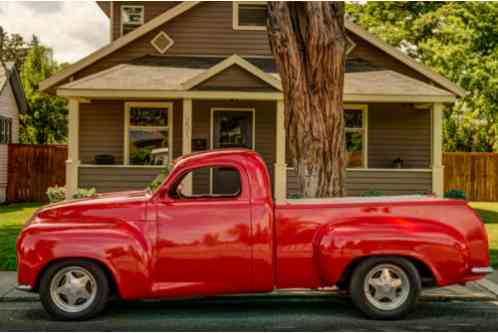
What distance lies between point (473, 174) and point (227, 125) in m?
12.0

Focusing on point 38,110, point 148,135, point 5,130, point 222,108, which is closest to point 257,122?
point 222,108

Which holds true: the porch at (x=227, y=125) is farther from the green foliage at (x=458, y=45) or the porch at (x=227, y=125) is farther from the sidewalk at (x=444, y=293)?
the green foliage at (x=458, y=45)

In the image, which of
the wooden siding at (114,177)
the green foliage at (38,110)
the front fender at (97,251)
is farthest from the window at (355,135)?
the green foliage at (38,110)

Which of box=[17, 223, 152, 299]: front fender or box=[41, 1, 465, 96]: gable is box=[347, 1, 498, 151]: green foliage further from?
box=[17, 223, 152, 299]: front fender

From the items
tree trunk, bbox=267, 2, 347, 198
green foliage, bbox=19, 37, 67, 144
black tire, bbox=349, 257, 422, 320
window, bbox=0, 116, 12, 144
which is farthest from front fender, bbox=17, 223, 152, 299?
green foliage, bbox=19, 37, 67, 144

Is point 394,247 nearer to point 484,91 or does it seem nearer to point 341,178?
point 341,178

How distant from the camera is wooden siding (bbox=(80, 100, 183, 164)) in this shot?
57.0 ft

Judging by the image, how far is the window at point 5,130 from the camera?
25.1 m

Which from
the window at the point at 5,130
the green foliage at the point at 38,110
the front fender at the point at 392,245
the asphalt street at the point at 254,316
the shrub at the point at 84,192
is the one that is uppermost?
the green foliage at the point at 38,110

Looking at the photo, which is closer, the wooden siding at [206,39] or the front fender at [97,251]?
the front fender at [97,251]

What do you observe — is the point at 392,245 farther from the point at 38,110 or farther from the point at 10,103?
the point at 38,110

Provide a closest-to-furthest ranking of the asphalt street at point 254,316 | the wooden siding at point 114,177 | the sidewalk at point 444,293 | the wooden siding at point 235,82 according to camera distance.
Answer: the asphalt street at point 254,316, the sidewalk at point 444,293, the wooden siding at point 235,82, the wooden siding at point 114,177

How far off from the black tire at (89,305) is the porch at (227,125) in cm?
911

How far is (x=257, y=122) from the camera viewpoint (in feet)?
56.7
